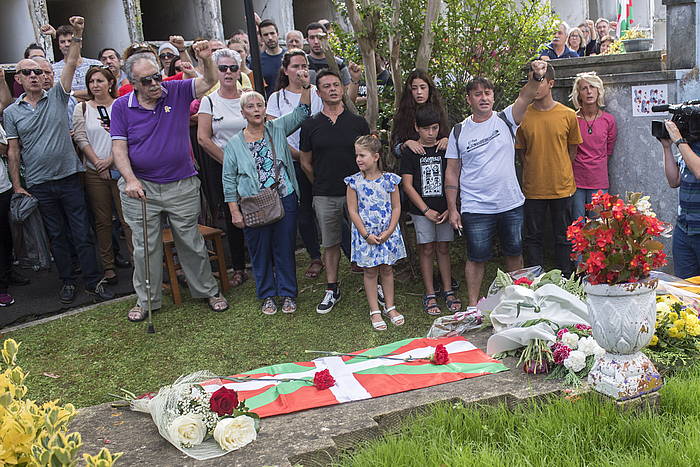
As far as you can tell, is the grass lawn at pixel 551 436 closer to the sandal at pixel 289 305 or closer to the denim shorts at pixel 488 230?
the denim shorts at pixel 488 230

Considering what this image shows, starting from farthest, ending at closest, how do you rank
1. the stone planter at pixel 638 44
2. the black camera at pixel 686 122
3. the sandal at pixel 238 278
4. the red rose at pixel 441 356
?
1. the stone planter at pixel 638 44
2. the sandal at pixel 238 278
3. the black camera at pixel 686 122
4. the red rose at pixel 441 356

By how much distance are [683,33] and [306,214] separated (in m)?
3.94

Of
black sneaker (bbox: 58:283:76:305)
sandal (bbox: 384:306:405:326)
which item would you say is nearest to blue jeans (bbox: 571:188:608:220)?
sandal (bbox: 384:306:405:326)

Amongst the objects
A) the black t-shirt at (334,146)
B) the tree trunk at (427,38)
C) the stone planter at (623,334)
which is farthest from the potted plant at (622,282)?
the tree trunk at (427,38)

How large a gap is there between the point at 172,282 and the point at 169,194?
89 cm

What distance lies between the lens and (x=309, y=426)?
378cm

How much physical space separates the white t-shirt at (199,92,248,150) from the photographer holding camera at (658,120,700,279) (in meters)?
3.81

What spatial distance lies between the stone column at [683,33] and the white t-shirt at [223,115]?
13.4 feet

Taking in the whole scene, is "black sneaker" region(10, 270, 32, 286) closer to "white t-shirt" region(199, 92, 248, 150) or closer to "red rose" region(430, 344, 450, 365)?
"white t-shirt" region(199, 92, 248, 150)

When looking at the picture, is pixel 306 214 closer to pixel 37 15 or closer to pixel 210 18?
pixel 37 15

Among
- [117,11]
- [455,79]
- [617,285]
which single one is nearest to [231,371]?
[617,285]

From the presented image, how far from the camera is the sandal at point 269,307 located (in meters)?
6.60

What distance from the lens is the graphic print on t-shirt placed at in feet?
21.1

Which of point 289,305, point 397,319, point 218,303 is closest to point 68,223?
point 218,303
